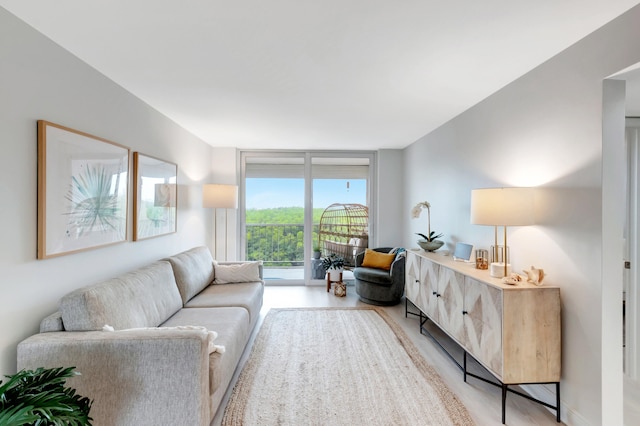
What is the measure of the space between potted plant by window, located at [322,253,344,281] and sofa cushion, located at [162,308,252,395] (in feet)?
7.06

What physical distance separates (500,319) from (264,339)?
2153 millimetres

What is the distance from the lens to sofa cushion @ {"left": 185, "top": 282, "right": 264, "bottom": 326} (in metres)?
2.73

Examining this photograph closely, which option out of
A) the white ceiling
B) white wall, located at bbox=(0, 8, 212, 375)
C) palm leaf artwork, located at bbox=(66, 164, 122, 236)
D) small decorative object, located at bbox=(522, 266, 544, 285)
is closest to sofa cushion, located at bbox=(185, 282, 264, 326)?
white wall, located at bbox=(0, 8, 212, 375)

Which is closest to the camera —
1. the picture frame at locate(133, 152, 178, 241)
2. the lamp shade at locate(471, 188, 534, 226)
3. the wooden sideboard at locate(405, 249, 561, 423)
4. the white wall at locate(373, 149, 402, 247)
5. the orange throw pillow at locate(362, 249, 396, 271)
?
the wooden sideboard at locate(405, 249, 561, 423)

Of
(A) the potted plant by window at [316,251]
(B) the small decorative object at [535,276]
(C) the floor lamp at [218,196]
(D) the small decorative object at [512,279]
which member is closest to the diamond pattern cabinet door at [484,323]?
(D) the small decorative object at [512,279]

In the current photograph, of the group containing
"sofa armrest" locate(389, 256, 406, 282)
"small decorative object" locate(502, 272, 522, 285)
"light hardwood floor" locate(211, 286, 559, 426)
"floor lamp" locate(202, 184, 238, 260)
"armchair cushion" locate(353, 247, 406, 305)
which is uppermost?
"floor lamp" locate(202, 184, 238, 260)

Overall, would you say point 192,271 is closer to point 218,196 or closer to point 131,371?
point 218,196

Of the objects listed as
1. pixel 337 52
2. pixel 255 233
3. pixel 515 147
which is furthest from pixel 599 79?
pixel 255 233

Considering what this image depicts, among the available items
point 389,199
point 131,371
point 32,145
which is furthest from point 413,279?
point 32,145

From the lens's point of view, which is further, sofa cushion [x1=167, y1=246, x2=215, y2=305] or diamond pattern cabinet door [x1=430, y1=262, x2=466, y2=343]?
sofa cushion [x1=167, y1=246, x2=215, y2=305]

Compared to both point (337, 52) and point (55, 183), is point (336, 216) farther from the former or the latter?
point (55, 183)

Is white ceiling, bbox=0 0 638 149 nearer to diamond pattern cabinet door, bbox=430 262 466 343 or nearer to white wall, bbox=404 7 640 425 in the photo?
white wall, bbox=404 7 640 425

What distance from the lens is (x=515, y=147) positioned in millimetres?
2262

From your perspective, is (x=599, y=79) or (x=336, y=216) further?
(x=336, y=216)
